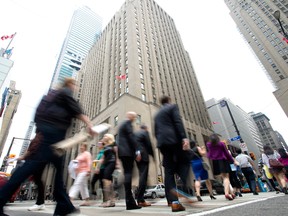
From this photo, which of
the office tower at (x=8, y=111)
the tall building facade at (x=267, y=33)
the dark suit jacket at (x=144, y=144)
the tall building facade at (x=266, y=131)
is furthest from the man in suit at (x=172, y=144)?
the tall building facade at (x=266, y=131)

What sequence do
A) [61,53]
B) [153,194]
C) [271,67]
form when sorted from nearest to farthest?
[153,194]
[271,67]
[61,53]

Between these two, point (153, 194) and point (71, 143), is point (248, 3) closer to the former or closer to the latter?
point (153, 194)

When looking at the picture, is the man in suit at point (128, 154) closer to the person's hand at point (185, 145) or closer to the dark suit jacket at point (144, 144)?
the dark suit jacket at point (144, 144)

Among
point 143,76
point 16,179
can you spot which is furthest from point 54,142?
point 143,76

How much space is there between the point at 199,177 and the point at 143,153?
2.36 metres

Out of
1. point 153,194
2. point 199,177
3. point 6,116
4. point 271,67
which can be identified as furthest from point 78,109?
point 271,67

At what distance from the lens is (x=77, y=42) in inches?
4158

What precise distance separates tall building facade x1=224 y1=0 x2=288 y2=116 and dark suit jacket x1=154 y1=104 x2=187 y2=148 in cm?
Answer: 7150

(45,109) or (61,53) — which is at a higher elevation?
(61,53)

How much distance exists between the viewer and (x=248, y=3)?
2847 inches

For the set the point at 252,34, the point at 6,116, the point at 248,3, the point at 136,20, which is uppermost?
the point at 248,3

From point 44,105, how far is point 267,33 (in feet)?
280

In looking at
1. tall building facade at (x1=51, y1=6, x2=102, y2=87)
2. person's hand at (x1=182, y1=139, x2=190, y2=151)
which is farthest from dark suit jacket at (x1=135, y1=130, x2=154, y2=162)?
tall building facade at (x1=51, y1=6, x2=102, y2=87)

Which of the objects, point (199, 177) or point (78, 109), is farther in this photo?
point (199, 177)
